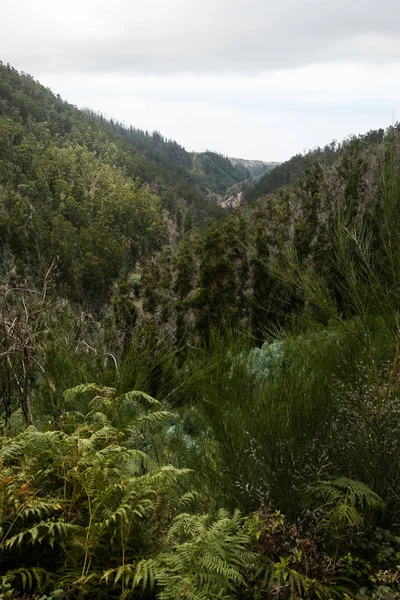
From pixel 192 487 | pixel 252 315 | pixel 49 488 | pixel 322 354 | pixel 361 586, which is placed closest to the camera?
pixel 361 586

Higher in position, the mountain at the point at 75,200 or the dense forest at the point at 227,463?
the mountain at the point at 75,200

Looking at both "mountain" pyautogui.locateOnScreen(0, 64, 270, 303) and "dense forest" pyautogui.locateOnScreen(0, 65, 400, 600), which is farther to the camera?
"mountain" pyautogui.locateOnScreen(0, 64, 270, 303)

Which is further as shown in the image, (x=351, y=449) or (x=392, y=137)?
(x=392, y=137)

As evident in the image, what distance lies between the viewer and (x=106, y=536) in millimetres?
2039

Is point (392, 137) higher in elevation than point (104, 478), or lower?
higher

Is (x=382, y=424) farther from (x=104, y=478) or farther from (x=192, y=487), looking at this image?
(x=104, y=478)

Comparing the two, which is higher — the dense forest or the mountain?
the mountain

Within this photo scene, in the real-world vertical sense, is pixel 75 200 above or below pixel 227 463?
above

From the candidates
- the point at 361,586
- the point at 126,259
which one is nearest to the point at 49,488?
the point at 361,586

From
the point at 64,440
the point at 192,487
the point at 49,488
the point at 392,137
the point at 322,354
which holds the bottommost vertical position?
the point at 192,487

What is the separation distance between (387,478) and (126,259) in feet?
194

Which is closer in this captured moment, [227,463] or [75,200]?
[227,463]

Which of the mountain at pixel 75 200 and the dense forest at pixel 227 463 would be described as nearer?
the dense forest at pixel 227 463

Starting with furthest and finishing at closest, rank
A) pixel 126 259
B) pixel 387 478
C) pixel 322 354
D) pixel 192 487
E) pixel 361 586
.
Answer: pixel 126 259 < pixel 322 354 < pixel 192 487 < pixel 387 478 < pixel 361 586
